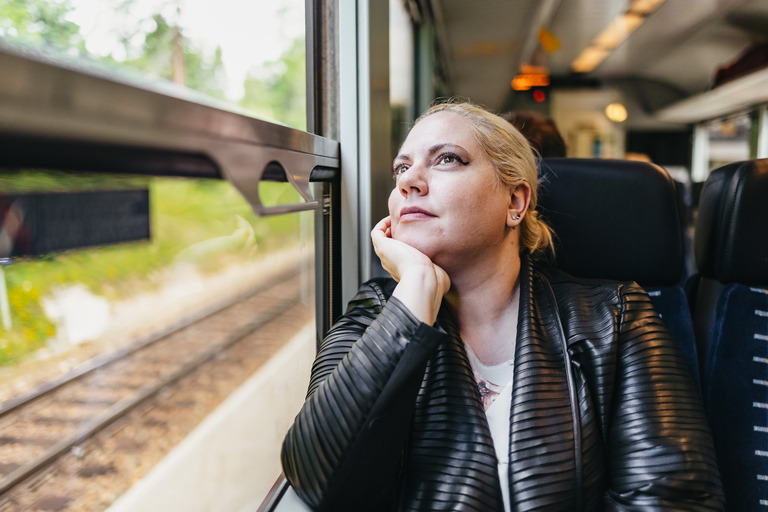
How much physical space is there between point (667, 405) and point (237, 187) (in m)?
0.96

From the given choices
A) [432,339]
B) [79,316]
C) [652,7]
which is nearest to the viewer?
[432,339]

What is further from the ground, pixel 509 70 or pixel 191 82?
pixel 509 70

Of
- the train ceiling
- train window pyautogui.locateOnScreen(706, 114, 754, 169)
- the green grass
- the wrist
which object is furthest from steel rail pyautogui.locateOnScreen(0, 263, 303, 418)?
train window pyautogui.locateOnScreen(706, 114, 754, 169)

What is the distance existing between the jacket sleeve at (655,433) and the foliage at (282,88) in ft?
3.60

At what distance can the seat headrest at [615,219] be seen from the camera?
1.39m

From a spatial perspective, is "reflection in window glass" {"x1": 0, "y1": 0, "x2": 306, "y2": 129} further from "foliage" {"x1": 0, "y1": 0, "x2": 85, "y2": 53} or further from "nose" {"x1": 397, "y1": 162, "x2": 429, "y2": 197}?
"nose" {"x1": 397, "y1": 162, "x2": 429, "y2": 197}

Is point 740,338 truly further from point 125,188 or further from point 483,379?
point 125,188

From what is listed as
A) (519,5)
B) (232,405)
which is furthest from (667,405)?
(519,5)

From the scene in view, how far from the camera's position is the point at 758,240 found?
4.34 feet

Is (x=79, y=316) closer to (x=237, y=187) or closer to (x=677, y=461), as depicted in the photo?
(x=237, y=187)

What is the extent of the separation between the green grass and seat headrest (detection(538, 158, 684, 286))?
31.7 inches

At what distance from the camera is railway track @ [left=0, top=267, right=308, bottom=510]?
179 centimetres

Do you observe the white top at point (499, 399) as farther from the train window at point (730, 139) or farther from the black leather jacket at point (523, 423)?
the train window at point (730, 139)

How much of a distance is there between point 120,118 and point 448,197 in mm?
750
